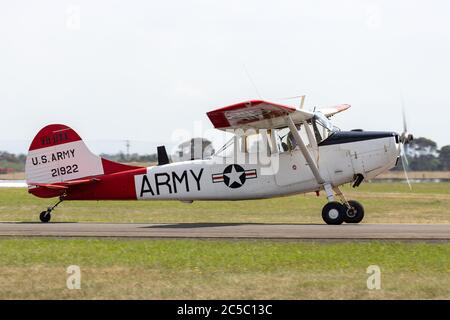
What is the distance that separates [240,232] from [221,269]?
548 centimetres

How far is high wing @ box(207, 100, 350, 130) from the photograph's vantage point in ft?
59.0

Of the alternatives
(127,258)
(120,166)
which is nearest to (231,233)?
(127,258)

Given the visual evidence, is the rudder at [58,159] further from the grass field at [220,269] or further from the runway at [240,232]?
the grass field at [220,269]

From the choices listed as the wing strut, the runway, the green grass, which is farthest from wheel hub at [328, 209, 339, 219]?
the green grass

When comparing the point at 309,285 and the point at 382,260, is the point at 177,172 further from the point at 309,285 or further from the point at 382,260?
the point at 309,285

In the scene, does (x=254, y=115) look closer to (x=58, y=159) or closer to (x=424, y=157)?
(x=58, y=159)

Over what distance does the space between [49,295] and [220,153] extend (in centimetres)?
1127

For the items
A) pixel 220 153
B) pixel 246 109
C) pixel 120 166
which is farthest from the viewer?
pixel 120 166

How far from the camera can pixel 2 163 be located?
91.9 m

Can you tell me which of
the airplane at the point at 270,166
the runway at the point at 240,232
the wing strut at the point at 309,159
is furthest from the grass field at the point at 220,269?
the airplane at the point at 270,166

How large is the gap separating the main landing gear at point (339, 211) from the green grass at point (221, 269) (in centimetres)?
494

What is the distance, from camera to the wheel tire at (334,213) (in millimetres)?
19500

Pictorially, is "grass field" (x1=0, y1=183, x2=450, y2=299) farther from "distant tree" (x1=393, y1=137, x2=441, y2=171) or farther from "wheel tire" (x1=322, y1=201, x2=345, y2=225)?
"distant tree" (x1=393, y1=137, x2=441, y2=171)
